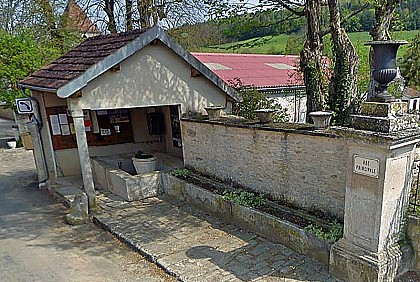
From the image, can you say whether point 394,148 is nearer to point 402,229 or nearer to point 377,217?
point 377,217

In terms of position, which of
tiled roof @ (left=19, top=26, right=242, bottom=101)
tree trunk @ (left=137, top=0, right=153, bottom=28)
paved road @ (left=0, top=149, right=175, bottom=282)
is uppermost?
tree trunk @ (left=137, top=0, right=153, bottom=28)

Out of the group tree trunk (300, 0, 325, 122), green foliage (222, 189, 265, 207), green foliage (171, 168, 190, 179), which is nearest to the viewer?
green foliage (222, 189, 265, 207)

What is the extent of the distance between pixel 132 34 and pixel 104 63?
124cm

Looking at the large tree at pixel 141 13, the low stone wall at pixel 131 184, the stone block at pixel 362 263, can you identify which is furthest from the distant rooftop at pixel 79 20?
the stone block at pixel 362 263

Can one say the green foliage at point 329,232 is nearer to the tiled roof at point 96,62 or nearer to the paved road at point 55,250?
the paved road at point 55,250

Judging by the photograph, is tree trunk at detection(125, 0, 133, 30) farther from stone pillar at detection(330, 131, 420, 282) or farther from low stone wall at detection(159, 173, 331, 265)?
stone pillar at detection(330, 131, 420, 282)

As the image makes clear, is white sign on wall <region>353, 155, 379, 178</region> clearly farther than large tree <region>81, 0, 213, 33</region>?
No

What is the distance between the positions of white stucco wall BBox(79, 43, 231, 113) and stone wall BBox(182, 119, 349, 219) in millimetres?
887

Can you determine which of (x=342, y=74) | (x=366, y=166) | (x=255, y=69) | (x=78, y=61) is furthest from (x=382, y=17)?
(x=255, y=69)

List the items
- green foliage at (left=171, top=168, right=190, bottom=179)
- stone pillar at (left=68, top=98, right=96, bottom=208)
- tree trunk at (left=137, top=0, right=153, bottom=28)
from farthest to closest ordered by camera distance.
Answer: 1. tree trunk at (left=137, top=0, right=153, bottom=28)
2. green foliage at (left=171, top=168, right=190, bottom=179)
3. stone pillar at (left=68, top=98, right=96, bottom=208)

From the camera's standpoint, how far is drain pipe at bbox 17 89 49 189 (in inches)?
418

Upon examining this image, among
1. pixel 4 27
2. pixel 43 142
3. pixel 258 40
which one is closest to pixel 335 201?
pixel 258 40

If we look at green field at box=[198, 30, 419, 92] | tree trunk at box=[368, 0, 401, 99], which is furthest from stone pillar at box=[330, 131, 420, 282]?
green field at box=[198, 30, 419, 92]

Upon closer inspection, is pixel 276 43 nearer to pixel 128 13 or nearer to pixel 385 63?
pixel 128 13
